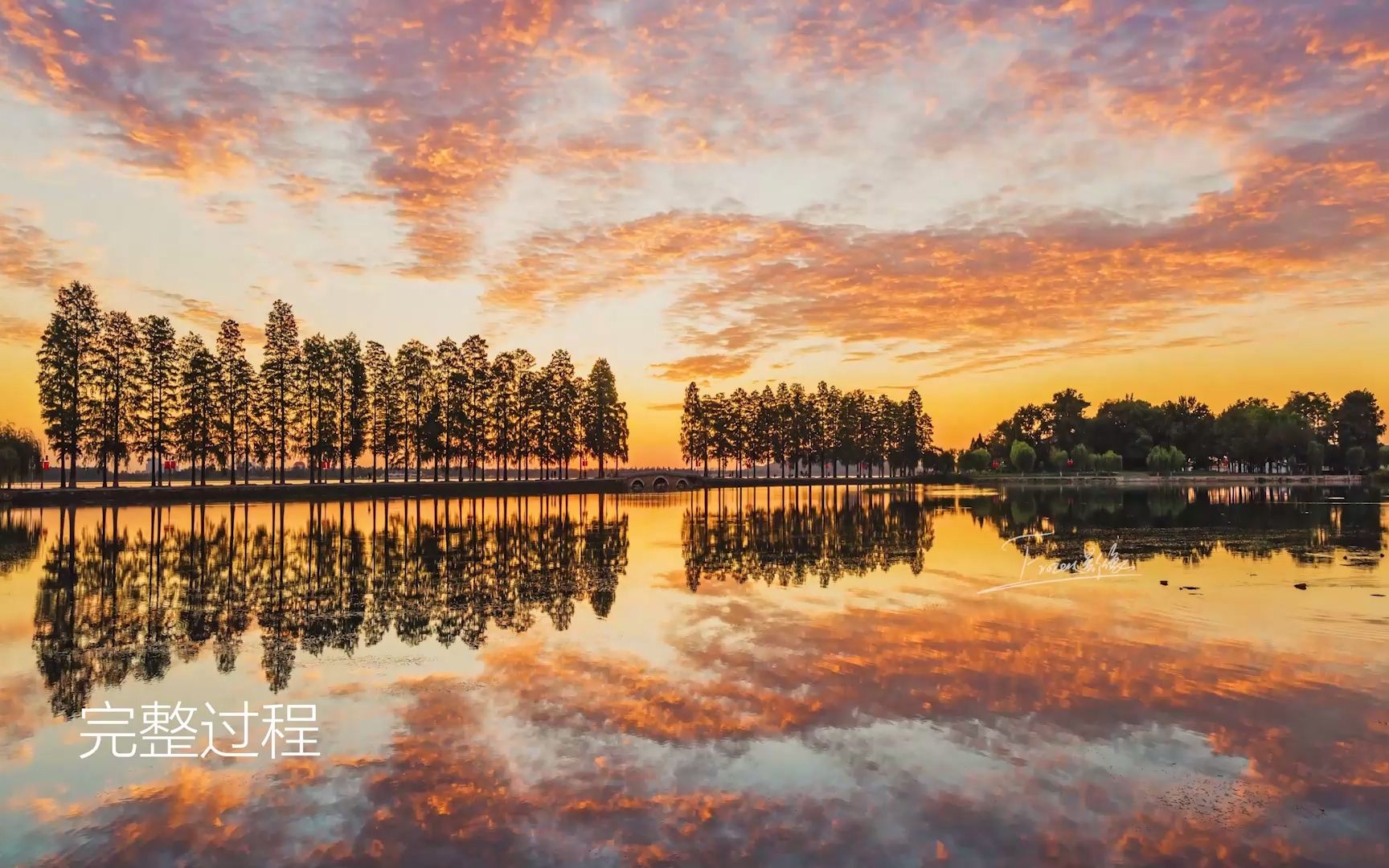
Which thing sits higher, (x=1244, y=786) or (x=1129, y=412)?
(x=1129, y=412)

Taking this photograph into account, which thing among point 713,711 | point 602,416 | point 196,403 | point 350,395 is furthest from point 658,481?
point 713,711

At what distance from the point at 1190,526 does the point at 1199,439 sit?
156801 millimetres

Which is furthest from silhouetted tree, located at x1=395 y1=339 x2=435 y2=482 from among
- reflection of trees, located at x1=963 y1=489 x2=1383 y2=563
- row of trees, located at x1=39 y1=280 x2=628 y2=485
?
reflection of trees, located at x1=963 y1=489 x2=1383 y2=563

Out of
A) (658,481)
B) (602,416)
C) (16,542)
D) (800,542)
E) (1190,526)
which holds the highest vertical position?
(602,416)

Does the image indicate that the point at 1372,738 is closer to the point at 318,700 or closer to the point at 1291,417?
the point at 318,700

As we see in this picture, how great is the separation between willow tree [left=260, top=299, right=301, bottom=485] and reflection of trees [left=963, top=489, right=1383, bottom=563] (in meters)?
74.1

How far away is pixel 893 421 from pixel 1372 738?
16055 centimetres

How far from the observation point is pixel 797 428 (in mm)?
150375

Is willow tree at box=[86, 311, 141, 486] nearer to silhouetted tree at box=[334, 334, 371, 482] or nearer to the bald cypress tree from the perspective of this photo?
silhouetted tree at box=[334, 334, 371, 482]

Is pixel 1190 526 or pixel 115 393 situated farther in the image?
pixel 115 393

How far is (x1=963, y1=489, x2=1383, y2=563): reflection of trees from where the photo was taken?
34.6 metres

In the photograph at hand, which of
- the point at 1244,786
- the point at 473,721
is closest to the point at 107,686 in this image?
the point at 473,721

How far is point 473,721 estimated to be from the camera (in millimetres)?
11961

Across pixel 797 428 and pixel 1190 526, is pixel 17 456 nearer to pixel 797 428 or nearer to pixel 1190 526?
pixel 1190 526
